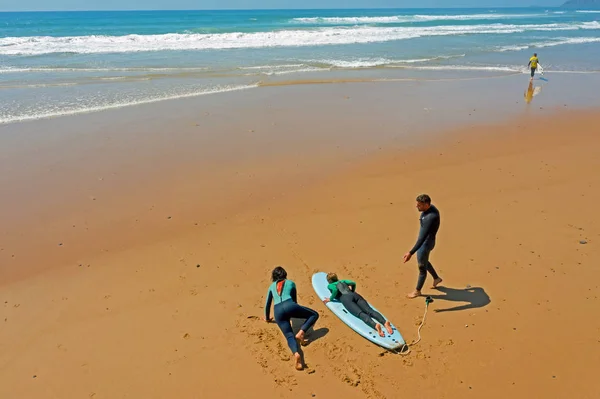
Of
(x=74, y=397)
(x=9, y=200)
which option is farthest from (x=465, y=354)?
(x=9, y=200)

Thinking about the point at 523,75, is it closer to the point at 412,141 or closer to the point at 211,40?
the point at 412,141

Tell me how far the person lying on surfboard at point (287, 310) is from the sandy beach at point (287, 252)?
193mm

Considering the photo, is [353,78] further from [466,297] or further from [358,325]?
[358,325]

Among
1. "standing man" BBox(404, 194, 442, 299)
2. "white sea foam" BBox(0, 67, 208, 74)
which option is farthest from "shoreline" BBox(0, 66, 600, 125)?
"standing man" BBox(404, 194, 442, 299)

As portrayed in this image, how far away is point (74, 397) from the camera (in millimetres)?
4527

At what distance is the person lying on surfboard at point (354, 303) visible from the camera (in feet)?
16.9

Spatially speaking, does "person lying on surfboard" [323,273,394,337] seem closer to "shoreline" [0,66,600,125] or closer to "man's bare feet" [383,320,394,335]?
"man's bare feet" [383,320,394,335]

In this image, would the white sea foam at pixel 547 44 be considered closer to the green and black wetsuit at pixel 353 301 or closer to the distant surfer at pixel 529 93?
the distant surfer at pixel 529 93

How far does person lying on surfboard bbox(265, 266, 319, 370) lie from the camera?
5.01m

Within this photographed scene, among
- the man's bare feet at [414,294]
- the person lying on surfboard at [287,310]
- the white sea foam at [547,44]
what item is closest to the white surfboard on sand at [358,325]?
the person lying on surfboard at [287,310]

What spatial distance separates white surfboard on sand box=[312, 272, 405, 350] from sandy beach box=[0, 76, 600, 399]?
0.34 feet

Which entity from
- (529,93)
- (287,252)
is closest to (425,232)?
(287,252)

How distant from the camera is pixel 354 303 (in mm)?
5379

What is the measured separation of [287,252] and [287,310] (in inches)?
76.1
